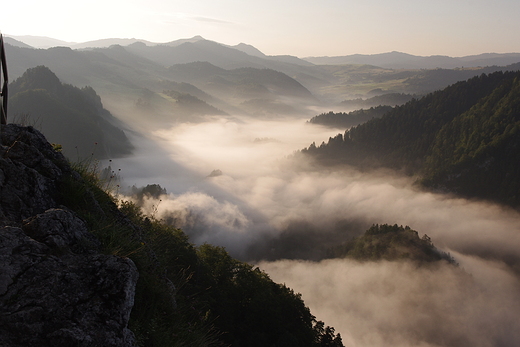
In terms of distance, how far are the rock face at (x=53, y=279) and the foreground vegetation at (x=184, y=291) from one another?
2.14 feet

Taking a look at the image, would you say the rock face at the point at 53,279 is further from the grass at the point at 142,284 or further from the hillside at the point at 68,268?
the grass at the point at 142,284

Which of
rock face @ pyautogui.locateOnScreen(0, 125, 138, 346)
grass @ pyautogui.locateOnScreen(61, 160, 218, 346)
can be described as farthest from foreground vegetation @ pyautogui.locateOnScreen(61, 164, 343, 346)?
rock face @ pyautogui.locateOnScreen(0, 125, 138, 346)

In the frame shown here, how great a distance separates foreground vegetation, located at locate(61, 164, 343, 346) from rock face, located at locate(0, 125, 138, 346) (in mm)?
654

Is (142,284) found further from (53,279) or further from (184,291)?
(184,291)

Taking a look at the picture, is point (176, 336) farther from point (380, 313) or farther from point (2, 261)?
point (380, 313)

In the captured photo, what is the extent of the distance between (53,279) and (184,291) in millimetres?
9130

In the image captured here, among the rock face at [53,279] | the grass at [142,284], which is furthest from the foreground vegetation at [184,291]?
the rock face at [53,279]

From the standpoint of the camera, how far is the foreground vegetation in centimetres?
745

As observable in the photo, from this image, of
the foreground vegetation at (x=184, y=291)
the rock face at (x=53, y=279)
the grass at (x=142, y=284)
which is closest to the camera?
the rock face at (x=53, y=279)

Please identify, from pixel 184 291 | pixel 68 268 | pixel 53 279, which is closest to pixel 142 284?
pixel 68 268

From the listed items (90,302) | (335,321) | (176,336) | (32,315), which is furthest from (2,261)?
(335,321)

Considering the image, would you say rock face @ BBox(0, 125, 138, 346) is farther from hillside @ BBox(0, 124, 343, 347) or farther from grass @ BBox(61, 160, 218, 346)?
grass @ BBox(61, 160, 218, 346)

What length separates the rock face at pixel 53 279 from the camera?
16.7ft

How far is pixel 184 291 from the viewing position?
1413cm
